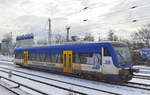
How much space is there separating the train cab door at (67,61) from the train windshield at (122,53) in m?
4.80

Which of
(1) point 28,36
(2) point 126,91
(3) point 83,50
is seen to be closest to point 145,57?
(3) point 83,50

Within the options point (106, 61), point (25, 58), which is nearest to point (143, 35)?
point (25, 58)

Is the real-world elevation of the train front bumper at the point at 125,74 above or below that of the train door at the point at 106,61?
below

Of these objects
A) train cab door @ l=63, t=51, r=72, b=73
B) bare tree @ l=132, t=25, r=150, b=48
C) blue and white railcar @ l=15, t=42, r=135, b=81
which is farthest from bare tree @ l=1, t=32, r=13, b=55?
train cab door @ l=63, t=51, r=72, b=73

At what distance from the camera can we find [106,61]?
1431cm

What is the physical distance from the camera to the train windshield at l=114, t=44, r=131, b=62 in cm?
1438

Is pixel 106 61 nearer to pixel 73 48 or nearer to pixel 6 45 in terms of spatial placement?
pixel 73 48

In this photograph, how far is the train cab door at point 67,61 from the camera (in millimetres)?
17953

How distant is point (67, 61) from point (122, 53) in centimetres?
541

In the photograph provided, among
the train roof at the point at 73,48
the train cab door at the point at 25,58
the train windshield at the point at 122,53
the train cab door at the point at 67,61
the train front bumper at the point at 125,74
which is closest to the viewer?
the train front bumper at the point at 125,74

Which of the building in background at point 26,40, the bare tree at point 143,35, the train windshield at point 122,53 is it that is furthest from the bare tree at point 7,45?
the train windshield at point 122,53

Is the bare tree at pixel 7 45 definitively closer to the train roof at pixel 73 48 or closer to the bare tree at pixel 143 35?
the bare tree at pixel 143 35

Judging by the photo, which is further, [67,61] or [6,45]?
[6,45]

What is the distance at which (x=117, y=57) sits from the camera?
14.1 metres
